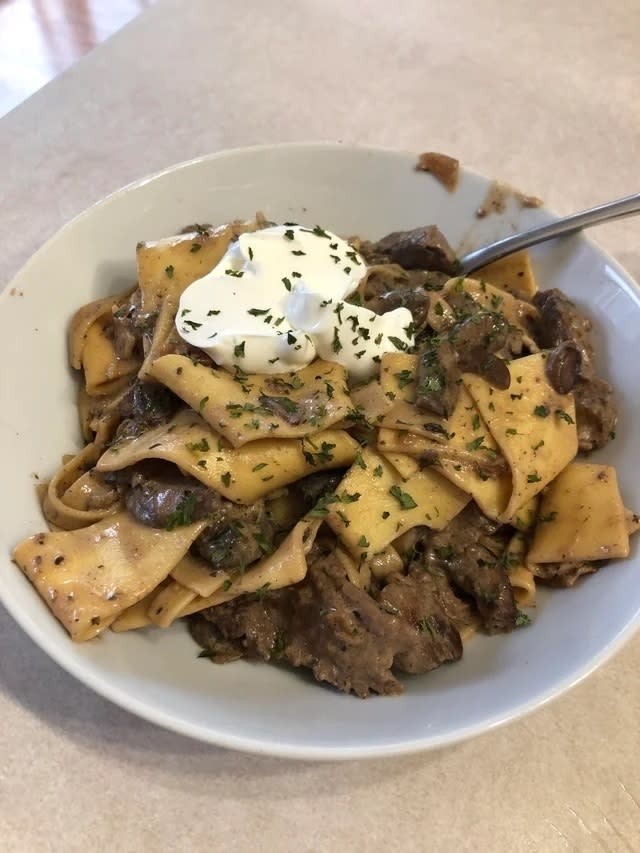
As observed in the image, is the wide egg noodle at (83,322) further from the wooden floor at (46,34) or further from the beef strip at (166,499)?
the wooden floor at (46,34)

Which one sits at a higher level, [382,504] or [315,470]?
[315,470]

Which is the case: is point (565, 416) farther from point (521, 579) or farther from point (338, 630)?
point (338, 630)

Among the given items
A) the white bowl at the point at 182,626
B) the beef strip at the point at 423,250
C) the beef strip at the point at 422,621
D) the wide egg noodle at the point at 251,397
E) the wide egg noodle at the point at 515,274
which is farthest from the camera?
the wide egg noodle at the point at 515,274

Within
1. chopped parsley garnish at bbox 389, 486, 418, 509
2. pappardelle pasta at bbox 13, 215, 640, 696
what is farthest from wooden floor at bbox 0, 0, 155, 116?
chopped parsley garnish at bbox 389, 486, 418, 509

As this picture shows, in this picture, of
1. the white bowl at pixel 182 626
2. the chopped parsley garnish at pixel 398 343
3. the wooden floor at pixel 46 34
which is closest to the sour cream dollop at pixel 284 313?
the chopped parsley garnish at pixel 398 343

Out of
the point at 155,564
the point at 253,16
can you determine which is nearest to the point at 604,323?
the point at 155,564

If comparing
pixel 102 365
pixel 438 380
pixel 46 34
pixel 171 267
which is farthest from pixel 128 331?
pixel 46 34
